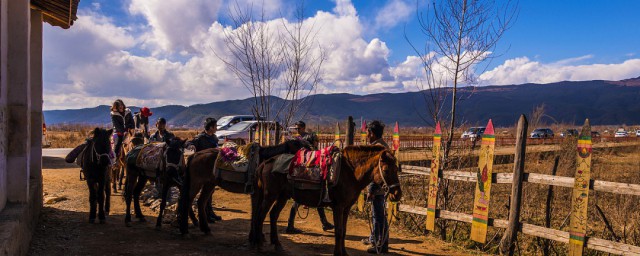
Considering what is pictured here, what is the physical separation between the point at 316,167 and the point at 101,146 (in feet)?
13.9

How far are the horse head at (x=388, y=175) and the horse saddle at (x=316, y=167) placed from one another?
563 mm

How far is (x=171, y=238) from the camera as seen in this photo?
6.69 meters

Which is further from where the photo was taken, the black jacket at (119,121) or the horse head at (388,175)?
the black jacket at (119,121)

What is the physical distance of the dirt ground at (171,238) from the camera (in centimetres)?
602

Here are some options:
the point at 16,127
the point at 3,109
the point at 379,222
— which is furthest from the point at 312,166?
the point at 16,127

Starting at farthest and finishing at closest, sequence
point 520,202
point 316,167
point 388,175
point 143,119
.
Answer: point 143,119 < point 520,202 < point 316,167 < point 388,175

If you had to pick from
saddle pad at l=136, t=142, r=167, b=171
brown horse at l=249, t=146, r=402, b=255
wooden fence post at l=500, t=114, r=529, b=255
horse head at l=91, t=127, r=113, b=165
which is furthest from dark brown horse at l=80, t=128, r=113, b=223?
wooden fence post at l=500, t=114, r=529, b=255

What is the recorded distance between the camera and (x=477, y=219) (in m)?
6.39

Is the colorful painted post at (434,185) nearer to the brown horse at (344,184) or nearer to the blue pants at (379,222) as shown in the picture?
the blue pants at (379,222)

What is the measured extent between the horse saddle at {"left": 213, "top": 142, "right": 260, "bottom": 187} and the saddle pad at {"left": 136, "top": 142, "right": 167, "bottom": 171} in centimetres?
152

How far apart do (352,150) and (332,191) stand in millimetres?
587

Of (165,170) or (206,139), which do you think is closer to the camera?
(165,170)

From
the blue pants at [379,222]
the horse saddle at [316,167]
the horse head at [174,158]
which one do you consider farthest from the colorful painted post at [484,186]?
the horse head at [174,158]

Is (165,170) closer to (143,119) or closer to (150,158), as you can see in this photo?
(150,158)
